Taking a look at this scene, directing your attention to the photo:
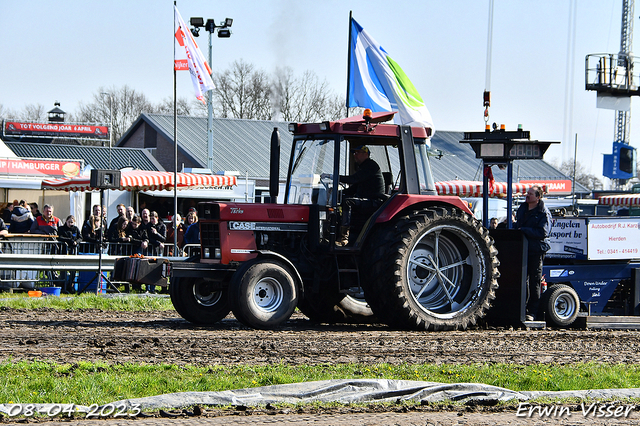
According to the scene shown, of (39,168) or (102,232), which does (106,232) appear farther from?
(39,168)

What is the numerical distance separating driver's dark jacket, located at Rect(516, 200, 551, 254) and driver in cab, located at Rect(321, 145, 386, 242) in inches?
86.1

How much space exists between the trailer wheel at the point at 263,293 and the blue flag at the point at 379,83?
25.1ft

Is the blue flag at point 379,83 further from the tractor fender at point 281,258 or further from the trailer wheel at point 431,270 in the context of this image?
the tractor fender at point 281,258

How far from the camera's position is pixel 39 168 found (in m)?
26.0

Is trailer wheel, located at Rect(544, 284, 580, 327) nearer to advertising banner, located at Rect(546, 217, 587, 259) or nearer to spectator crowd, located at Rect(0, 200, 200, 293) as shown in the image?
advertising banner, located at Rect(546, 217, 587, 259)

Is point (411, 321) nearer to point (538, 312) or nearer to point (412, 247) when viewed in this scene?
point (412, 247)

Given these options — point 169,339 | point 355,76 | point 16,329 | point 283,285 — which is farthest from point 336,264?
point 355,76

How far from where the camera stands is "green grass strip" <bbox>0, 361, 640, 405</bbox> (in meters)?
5.74

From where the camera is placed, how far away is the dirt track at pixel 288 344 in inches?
299

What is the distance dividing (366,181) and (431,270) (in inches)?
56.0

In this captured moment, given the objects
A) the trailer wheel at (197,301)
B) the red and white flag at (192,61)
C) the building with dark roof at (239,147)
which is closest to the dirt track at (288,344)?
the trailer wheel at (197,301)

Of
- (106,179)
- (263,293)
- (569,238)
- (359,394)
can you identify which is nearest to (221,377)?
(359,394)

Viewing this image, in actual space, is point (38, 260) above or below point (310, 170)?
below

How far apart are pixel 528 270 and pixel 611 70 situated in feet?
99.3
